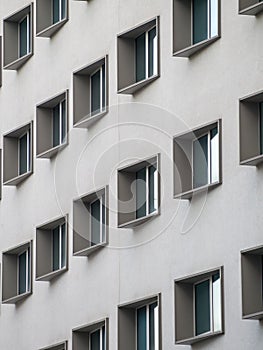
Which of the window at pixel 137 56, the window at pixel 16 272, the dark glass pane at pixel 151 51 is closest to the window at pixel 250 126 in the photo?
the window at pixel 137 56

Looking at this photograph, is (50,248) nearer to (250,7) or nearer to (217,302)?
(217,302)

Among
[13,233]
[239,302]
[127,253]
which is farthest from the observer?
[13,233]

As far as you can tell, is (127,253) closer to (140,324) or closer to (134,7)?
(140,324)

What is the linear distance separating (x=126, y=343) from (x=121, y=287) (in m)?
1.31

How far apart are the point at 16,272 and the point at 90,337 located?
17.7 feet

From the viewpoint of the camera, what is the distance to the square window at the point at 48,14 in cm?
4706

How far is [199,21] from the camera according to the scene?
39.8 metres

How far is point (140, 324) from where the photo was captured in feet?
136

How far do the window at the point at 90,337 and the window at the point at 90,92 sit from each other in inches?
199

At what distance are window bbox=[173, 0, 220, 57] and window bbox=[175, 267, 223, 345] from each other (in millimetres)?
5069

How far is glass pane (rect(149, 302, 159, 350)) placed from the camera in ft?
132

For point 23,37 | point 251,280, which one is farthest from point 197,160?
point 23,37

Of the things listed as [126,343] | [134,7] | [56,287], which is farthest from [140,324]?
[134,7]

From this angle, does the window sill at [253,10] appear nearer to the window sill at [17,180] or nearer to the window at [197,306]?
the window at [197,306]
